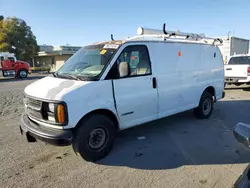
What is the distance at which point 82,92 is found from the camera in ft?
11.4

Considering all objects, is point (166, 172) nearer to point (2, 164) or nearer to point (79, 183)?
point (79, 183)

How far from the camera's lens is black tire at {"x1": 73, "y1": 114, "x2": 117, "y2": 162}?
11.7ft

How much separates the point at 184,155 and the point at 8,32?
33.7 m

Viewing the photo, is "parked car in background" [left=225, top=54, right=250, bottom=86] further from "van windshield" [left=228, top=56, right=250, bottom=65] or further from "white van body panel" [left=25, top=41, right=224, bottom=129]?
"white van body panel" [left=25, top=41, right=224, bottom=129]

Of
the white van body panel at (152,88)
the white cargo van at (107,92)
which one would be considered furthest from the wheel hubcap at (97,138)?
the white van body panel at (152,88)

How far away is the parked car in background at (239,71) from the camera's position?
34.0ft

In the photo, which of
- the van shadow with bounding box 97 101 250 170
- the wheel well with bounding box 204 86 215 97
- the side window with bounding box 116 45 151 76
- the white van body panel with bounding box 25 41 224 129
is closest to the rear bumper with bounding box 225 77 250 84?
the white van body panel with bounding box 25 41 224 129

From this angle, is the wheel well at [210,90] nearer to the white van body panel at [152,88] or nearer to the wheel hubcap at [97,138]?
the white van body panel at [152,88]

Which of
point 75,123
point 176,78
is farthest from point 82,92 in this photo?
point 176,78

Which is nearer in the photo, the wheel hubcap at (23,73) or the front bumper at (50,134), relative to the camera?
the front bumper at (50,134)

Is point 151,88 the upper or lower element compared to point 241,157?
upper

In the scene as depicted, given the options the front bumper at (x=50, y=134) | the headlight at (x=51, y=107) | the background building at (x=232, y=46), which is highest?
the background building at (x=232, y=46)

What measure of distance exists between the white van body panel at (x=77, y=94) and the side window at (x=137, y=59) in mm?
620

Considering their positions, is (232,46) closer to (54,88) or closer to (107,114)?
(107,114)
